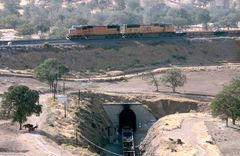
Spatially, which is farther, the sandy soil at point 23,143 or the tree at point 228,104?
the tree at point 228,104

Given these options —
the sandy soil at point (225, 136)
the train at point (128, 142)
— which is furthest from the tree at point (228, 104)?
the train at point (128, 142)

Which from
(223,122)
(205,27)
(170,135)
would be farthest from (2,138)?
(205,27)

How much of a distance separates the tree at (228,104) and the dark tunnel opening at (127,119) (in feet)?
56.9

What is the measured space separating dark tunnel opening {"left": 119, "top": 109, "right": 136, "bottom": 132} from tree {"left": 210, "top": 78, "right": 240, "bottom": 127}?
1735 cm

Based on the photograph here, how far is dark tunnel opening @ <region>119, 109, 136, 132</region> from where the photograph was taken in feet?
291

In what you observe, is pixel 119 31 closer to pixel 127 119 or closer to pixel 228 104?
pixel 127 119

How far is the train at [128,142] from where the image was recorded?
249 feet

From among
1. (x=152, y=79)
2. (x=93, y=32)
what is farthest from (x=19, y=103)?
(x=93, y=32)

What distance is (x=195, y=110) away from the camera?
88.9 metres

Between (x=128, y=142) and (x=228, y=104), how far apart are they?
15.8 m

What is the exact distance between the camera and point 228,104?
2840 inches

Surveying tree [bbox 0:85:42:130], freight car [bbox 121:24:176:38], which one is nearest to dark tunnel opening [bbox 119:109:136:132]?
tree [bbox 0:85:42:130]

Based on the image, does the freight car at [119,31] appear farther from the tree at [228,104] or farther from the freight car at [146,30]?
the tree at [228,104]

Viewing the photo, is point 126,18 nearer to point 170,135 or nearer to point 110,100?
point 110,100
